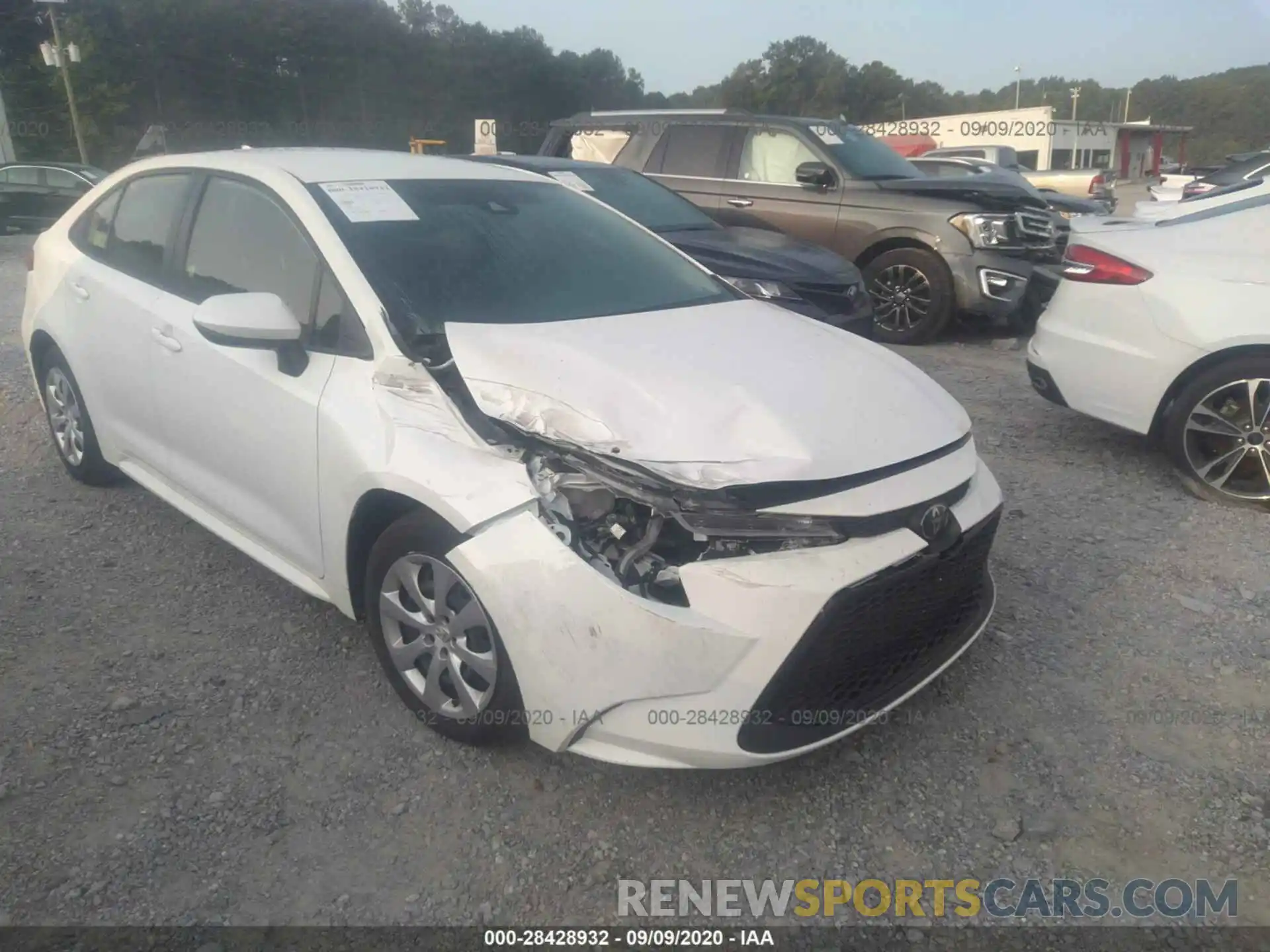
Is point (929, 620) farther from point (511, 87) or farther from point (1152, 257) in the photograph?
point (511, 87)

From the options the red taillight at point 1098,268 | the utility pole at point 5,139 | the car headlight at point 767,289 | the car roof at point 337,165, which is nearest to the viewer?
the car roof at point 337,165

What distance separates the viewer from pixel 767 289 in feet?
19.6

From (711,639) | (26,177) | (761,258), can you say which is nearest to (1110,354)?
(761,258)

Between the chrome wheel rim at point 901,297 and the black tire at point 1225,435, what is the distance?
11.7ft

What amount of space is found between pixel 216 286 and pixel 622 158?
243 inches

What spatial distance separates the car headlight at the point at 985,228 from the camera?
7496 millimetres

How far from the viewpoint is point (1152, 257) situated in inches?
174

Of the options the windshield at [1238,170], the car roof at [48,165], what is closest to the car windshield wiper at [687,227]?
the windshield at [1238,170]

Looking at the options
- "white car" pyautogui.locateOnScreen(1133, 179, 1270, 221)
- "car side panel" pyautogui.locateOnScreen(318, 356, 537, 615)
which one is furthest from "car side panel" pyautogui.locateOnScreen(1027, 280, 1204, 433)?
"car side panel" pyautogui.locateOnScreen(318, 356, 537, 615)

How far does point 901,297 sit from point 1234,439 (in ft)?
12.7

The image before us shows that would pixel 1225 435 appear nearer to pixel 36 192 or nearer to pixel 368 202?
pixel 368 202

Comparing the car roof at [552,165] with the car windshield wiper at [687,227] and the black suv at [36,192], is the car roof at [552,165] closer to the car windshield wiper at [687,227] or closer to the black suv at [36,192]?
the car windshield wiper at [687,227]

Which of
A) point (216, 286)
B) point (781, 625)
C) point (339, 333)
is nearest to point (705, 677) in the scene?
point (781, 625)

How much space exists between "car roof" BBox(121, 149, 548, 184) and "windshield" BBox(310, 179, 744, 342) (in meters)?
0.08
